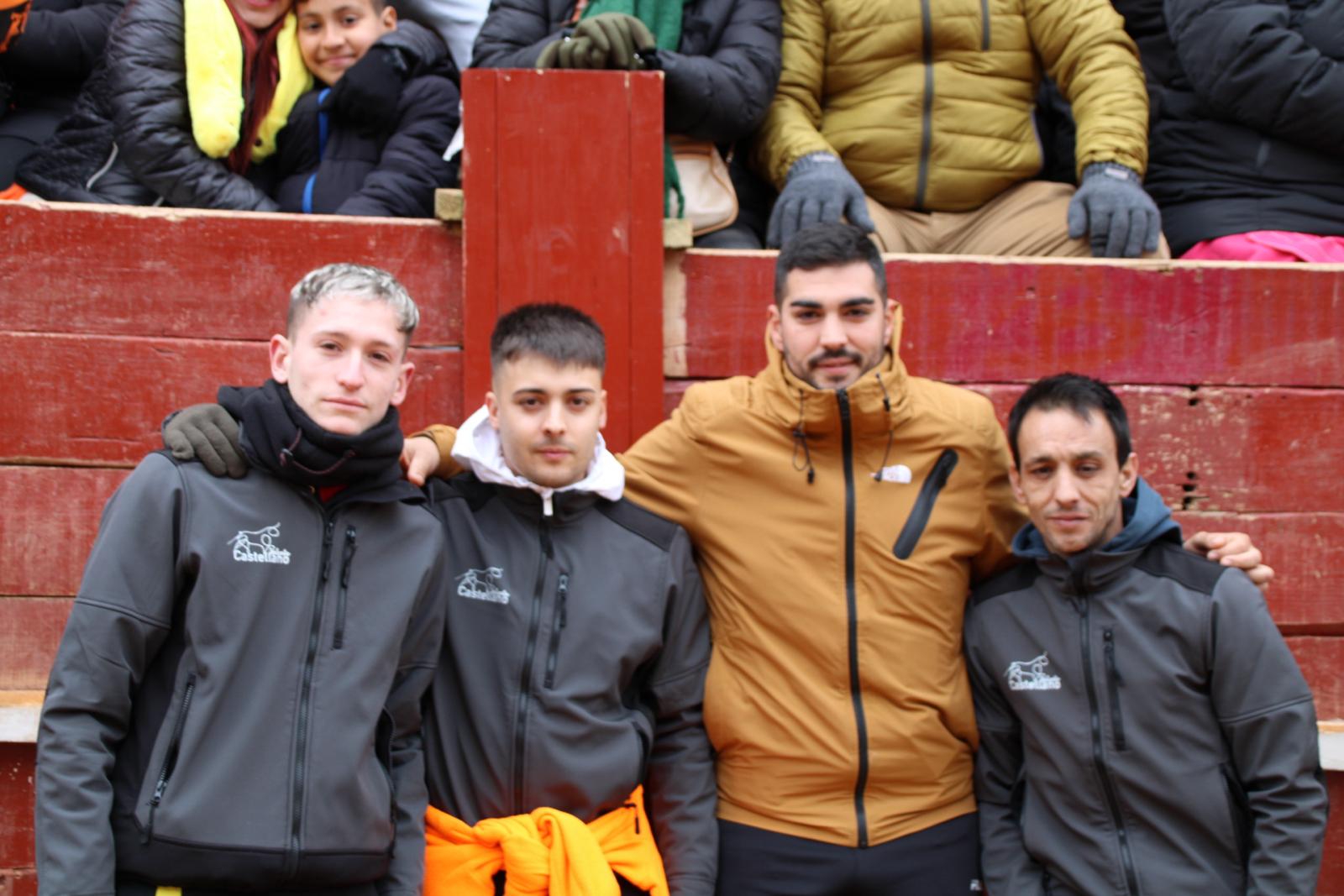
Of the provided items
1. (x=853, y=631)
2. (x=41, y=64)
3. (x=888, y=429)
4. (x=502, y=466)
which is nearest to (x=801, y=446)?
(x=888, y=429)

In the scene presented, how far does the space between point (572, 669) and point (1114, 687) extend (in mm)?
1065

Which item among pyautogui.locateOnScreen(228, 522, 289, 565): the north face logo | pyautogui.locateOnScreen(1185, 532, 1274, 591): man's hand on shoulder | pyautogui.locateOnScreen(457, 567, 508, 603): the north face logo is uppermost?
pyautogui.locateOnScreen(228, 522, 289, 565): the north face logo

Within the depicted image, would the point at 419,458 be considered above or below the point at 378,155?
below

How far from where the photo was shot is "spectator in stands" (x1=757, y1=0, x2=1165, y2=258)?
3537 millimetres

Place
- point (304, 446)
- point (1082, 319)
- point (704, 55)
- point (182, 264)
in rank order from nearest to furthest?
1. point (304, 446)
2. point (182, 264)
3. point (1082, 319)
4. point (704, 55)

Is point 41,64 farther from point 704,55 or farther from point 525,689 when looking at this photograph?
point 525,689

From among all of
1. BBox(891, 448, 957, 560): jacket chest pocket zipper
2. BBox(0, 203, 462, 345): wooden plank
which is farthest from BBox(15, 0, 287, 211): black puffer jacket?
BBox(891, 448, 957, 560): jacket chest pocket zipper

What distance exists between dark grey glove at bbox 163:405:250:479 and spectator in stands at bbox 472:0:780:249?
1.35 meters

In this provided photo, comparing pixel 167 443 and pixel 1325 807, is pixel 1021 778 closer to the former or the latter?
pixel 1325 807

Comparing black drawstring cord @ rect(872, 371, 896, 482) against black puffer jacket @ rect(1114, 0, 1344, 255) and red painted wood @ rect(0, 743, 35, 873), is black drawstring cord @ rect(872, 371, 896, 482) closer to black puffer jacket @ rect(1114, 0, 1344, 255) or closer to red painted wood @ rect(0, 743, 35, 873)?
black puffer jacket @ rect(1114, 0, 1344, 255)

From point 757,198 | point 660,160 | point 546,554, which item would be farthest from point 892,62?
point 546,554

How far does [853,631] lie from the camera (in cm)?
247

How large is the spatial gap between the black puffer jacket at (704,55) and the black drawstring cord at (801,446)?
106 centimetres

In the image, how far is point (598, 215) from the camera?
2982mm
